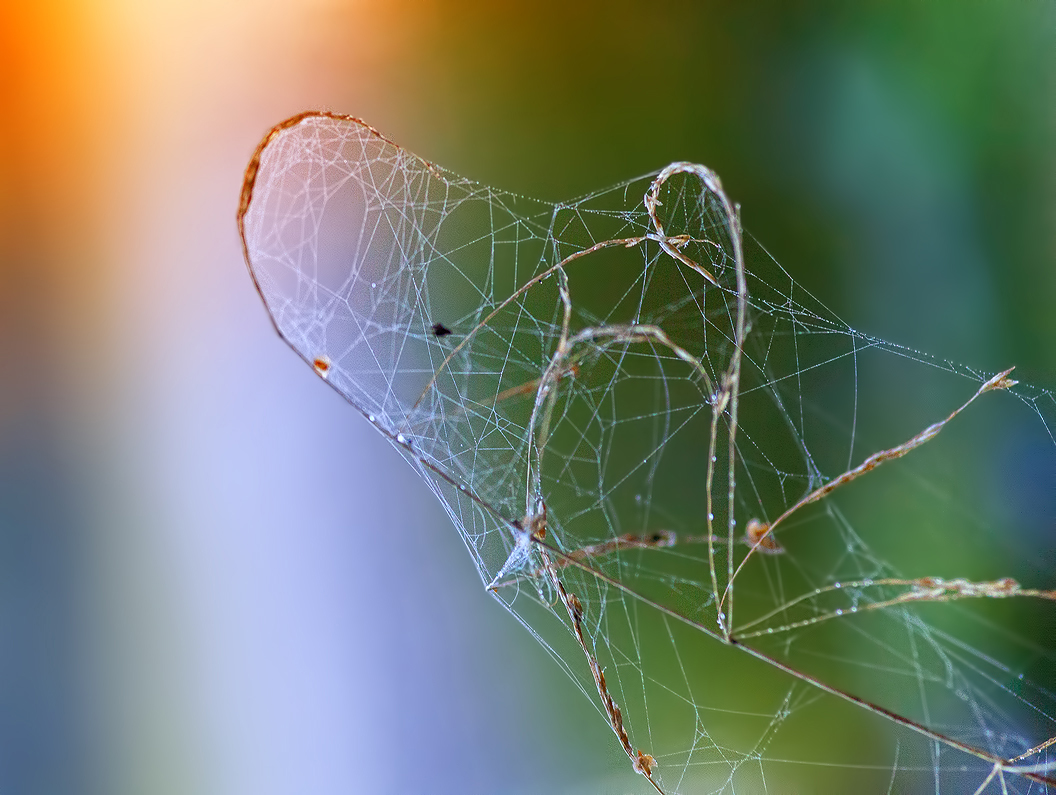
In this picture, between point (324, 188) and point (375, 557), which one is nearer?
point (324, 188)

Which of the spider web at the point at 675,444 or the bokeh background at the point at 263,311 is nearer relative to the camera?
the spider web at the point at 675,444

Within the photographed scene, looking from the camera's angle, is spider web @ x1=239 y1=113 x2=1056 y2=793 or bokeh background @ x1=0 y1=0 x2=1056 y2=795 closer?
spider web @ x1=239 y1=113 x2=1056 y2=793

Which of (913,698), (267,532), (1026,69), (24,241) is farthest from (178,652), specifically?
(1026,69)

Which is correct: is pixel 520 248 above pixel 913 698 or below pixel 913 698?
above

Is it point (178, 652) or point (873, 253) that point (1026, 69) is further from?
point (178, 652)
